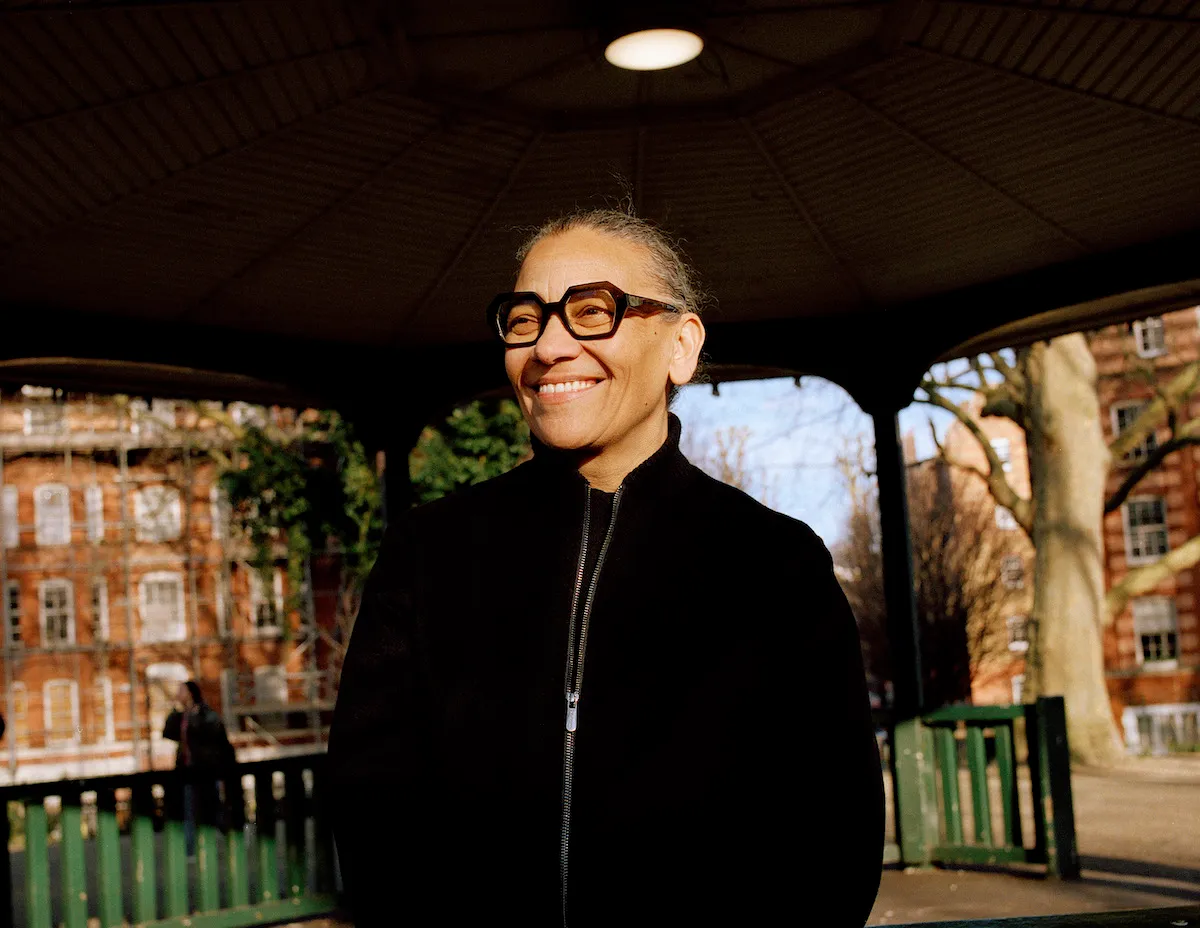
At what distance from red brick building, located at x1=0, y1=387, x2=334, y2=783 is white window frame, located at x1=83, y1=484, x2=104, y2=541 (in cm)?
6

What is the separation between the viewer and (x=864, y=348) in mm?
7586

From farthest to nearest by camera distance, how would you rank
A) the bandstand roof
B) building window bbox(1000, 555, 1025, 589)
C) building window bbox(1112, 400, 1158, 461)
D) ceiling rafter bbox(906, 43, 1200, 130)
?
building window bbox(1112, 400, 1158, 461), building window bbox(1000, 555, 1025, 589), ceiling rafter bbox(906, 43, 1200, 130), the bandstand roof

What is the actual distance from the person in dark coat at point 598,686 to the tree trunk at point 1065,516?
18.6m

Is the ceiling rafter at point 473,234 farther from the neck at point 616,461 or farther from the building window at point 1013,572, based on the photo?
the building window at point 1013,572

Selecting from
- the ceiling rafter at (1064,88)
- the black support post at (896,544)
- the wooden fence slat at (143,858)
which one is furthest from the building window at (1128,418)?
the wooden fence slat at (143,858)

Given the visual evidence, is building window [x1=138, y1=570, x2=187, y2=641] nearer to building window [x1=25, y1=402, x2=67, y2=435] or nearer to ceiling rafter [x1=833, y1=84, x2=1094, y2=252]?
building window [x1=25, y1=402, x2=67, y2=435]

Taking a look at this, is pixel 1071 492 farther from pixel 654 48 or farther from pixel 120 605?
pixel 120 605

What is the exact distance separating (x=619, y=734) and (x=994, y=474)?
20419 millimetres

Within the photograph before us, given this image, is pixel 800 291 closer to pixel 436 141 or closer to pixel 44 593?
pixel 436 141

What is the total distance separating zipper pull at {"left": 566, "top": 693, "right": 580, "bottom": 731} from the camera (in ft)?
5.79

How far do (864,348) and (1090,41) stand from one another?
3.57 metres

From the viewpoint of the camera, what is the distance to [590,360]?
1918mm

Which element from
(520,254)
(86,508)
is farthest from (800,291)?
(86,508)

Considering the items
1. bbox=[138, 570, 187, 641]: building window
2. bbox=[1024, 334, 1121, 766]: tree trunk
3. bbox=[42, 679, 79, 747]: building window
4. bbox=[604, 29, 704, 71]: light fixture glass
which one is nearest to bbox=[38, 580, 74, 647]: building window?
bbox=[42, 679, 79, 747]: building window
